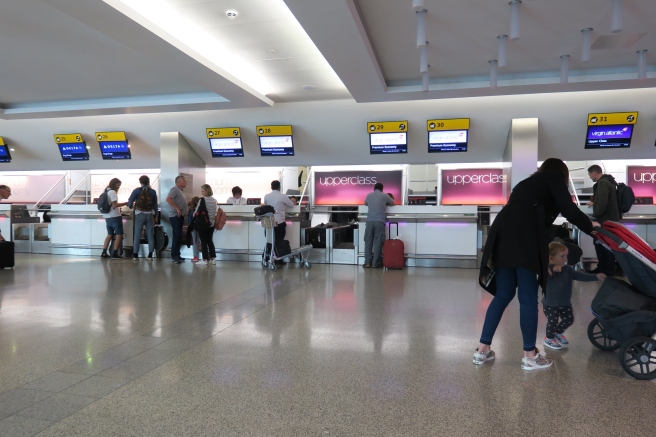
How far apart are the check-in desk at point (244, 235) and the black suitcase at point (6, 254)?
374 centimetres

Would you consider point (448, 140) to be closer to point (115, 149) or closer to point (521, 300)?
point (521, 300)

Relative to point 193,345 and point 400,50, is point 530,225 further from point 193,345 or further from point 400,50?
point 400,50

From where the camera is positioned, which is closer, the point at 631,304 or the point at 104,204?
the point at 631,304

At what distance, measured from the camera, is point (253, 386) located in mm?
2688

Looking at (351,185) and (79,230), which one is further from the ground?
(351,185)

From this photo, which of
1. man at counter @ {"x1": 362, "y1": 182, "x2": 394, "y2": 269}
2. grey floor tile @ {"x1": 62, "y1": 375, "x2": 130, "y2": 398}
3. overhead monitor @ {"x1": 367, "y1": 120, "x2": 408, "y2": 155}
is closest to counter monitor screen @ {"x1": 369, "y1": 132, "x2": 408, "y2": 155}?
overhead monitor @ {"x1": 367, "y1": 120, "x2": 408, "y2": 155}

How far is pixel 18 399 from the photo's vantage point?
98.3 inches

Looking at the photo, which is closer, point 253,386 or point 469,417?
point 469,417

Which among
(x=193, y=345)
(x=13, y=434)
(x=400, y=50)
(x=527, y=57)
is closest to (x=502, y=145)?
(x=527, y=57)

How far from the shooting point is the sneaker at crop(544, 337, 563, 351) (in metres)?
3.49

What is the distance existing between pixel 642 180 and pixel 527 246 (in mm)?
9982

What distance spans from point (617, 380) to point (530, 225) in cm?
108

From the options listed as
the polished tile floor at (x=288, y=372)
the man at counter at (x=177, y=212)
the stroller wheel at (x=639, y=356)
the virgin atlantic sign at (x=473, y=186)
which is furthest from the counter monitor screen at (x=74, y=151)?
the stroller wheel at (x=639, y=356)

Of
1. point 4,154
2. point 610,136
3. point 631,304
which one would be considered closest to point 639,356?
point 631,304
